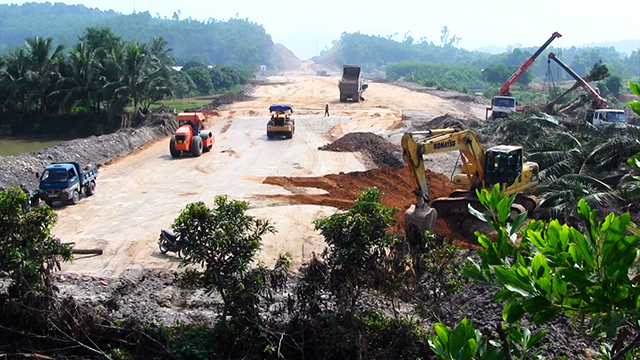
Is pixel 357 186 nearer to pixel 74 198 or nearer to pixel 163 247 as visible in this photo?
pixel 163 247

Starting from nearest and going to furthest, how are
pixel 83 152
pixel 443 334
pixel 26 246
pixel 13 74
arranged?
pixel 443 334, pixel 26 246, pixel 83 152, pixel 13 74

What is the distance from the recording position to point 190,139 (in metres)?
30.7

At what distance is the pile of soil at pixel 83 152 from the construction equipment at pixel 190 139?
363 cm

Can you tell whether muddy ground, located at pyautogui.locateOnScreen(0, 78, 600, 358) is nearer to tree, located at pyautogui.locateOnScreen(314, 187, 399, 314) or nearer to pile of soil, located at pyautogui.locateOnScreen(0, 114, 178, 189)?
pile of soil, located at pyautogui.locateOnScreen(0, 114, 178, 189)

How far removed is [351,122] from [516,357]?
129 ft

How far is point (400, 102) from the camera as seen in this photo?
189ft

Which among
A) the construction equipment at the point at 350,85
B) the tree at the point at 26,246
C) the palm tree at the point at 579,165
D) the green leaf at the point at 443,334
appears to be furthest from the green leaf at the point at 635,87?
the construction equipment at the point at 350,85

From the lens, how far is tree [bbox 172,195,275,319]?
9750mm

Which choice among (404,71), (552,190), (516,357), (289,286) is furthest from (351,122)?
(404,71)

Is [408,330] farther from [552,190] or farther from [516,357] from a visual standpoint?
[552,190]

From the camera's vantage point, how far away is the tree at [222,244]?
32.0ft

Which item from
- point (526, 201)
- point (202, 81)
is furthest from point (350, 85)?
point (526, 201)

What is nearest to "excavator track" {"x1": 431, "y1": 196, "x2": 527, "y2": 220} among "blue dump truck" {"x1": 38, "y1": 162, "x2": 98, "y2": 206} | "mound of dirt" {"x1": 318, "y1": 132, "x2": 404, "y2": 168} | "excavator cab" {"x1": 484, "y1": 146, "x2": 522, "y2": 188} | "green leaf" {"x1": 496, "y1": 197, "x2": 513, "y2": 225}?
"excavator cab" {"x1": 484, "y1": 146, "x2": 522, "y2": 188}

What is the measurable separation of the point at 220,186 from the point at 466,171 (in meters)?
11.5
